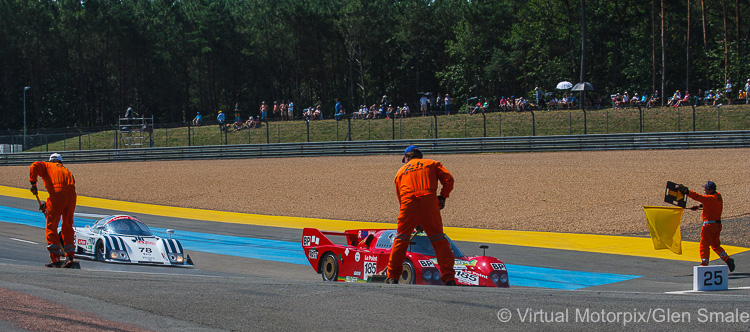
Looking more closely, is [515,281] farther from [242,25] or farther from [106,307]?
[242,25]

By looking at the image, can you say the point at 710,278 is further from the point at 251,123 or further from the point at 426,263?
the point at 251,123

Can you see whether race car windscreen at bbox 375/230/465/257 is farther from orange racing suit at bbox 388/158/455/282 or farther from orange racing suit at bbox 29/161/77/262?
orange racing suit at bbox 29/161/77/262

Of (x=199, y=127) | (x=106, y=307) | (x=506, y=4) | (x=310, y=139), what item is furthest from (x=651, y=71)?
(x=106, y=307)

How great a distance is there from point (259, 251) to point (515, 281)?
636cm

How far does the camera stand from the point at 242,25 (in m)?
80.4

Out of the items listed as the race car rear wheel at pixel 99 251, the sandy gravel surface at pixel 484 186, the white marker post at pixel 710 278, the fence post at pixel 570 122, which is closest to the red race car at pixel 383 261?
the white marker post at pixel 710 278

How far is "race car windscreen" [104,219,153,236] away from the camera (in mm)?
14336

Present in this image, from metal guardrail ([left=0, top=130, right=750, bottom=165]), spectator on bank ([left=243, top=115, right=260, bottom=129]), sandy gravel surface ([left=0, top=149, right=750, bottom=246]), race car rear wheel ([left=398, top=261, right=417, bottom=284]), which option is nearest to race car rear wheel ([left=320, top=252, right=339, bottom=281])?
race car rear wheel ([left=398, top=261, right=417, bottom=284])

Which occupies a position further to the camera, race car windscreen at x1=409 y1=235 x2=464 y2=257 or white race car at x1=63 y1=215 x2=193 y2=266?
white race car at x1=63 y1=215 x2=193 y2=266

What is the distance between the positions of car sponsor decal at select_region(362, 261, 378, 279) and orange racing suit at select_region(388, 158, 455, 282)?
64.5 inches

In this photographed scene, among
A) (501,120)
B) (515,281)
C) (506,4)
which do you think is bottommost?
(515,281)

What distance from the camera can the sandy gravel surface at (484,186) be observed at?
64.3ft

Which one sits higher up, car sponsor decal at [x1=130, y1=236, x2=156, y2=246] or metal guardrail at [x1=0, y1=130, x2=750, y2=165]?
metal guardrail at [x1=0, y1=130, x2=750, y2=165]

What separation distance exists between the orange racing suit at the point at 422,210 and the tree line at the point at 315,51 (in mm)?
51929
